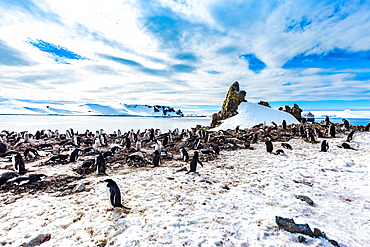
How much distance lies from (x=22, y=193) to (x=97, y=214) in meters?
3.12

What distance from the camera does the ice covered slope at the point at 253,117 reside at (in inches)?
1182

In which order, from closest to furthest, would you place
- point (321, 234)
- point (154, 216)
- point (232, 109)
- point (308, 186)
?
point (321, 234), point (154, 216), point (308, 186), point (232, 109)

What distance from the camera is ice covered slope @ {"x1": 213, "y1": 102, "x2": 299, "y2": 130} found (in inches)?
1182

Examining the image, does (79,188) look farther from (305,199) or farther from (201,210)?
(305,199)

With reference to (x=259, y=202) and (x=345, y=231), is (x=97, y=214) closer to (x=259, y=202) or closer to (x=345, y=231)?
(x=259, y=202)

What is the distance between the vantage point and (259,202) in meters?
4.59

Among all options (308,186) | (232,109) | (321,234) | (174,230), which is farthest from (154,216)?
(232,109)

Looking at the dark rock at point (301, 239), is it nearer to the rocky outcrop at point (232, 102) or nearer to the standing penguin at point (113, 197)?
the standing penguin at point (113, 197)

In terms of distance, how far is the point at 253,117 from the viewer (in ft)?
102

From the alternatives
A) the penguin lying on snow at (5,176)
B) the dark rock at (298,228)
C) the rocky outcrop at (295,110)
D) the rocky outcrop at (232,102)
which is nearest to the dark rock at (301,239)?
the dark rock at (298,228)

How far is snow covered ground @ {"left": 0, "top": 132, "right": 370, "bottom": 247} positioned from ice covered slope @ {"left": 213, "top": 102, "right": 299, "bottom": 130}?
910 inches

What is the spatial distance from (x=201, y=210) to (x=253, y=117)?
29.2 m

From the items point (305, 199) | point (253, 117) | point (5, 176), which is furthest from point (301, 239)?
point (253, 117)

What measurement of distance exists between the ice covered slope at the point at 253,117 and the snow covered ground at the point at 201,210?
75.9ft
